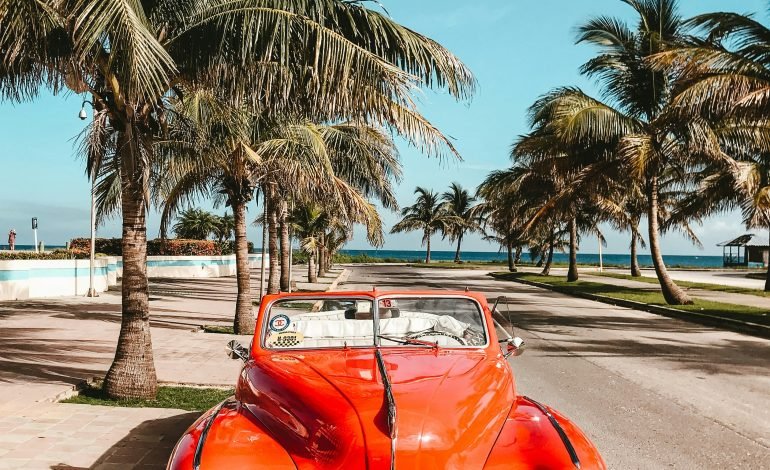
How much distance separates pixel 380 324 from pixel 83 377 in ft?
16.5

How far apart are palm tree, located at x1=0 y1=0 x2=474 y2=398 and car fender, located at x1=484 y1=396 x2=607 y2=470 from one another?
4.31 meters

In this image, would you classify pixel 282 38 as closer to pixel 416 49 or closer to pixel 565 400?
pixel 416 49

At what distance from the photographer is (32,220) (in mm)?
32594

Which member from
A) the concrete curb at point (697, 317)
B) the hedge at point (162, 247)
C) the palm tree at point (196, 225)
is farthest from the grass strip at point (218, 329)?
the palm tree at point (196, 225)

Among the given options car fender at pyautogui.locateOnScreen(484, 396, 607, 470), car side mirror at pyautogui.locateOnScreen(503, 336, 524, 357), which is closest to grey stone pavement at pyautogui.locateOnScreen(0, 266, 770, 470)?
car side mirror at pyautogui.locateOnScreen(503, 336, 524, 357)

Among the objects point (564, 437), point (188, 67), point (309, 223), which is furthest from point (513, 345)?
point (309, 223)

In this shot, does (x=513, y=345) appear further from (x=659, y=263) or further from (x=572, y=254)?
(x=572, y=254)

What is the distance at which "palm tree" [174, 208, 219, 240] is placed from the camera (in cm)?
6425

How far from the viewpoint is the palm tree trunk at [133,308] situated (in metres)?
7.03

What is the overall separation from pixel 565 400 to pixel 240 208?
831cm

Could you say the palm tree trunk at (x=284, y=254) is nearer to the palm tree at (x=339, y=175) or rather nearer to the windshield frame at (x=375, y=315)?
the palm tree at (x=339, y=175)

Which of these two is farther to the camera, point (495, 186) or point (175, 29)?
point (495, 186)

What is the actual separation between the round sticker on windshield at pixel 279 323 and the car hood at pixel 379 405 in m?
0.45

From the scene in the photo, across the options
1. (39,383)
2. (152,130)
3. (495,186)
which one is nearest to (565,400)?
(152,130)
